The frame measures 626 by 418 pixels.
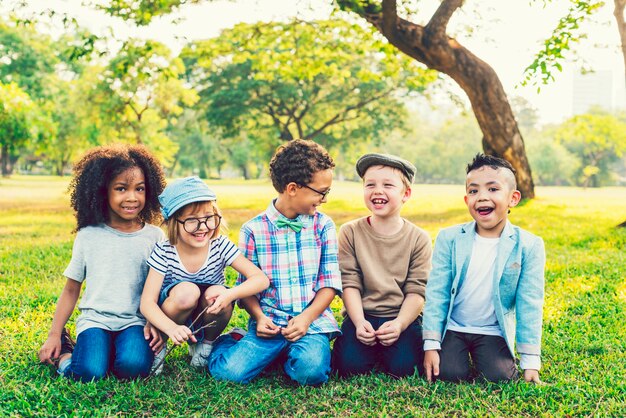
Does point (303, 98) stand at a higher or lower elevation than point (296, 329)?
higher

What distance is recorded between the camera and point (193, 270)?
3.49m

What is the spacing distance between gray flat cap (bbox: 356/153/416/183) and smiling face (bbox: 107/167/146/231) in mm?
1363

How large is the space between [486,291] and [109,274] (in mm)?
2226

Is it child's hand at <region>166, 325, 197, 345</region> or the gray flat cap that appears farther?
the gray flat cap

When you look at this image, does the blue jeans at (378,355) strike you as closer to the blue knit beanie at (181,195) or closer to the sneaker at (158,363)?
the sneaker at (158,363)

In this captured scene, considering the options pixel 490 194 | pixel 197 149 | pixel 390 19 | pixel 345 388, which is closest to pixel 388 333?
pixel 345 388

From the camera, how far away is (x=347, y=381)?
3393mm

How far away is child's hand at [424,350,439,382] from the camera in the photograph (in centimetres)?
334

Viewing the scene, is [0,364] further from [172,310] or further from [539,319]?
[539,319]

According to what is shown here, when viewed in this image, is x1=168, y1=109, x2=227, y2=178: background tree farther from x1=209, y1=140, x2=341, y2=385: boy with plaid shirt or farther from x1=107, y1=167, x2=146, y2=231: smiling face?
x1=209, y1=140, x2=341, y2=385: boy with plaid shirt

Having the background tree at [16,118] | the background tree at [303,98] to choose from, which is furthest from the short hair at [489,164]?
the background tree at [303,98]

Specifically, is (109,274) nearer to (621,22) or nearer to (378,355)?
(378,355)

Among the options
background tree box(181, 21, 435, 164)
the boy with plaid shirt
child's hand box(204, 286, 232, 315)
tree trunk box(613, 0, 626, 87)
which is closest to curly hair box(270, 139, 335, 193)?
the boy with plaid shirt

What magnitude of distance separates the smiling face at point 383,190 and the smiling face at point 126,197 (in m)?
1.38
